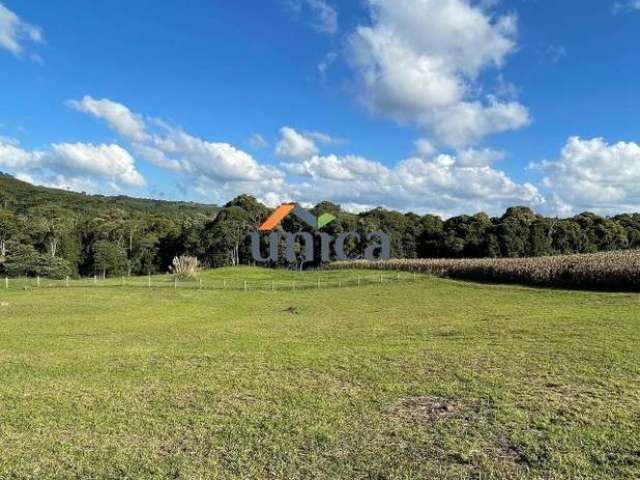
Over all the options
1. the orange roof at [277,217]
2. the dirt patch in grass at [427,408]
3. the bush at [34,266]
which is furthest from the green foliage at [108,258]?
the dirt patch in grass at [427,408]

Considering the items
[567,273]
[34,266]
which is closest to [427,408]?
[567,273]

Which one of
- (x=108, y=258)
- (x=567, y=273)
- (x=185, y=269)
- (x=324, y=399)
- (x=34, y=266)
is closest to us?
(x=324, y=399)

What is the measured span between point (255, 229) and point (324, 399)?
193 feet

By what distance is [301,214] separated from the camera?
63219 millimetres

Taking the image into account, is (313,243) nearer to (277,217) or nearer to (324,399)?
(277,217)

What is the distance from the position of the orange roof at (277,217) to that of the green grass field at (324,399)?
1946 inches

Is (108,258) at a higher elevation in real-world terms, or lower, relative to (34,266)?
higher

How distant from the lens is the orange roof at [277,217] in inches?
2494

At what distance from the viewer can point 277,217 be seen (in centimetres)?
6475

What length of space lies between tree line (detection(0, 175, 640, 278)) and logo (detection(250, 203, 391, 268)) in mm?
746

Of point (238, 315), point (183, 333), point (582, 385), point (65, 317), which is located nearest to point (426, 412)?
point (582, 385)

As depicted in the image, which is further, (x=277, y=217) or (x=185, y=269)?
(x=277, y=217)

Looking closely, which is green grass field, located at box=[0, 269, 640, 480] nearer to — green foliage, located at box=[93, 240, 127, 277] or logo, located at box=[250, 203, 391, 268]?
logo, located at box=[250, 203, 391, 268]

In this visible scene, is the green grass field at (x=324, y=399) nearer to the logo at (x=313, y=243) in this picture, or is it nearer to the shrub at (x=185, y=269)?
the shrub at (x=185, y=269)
